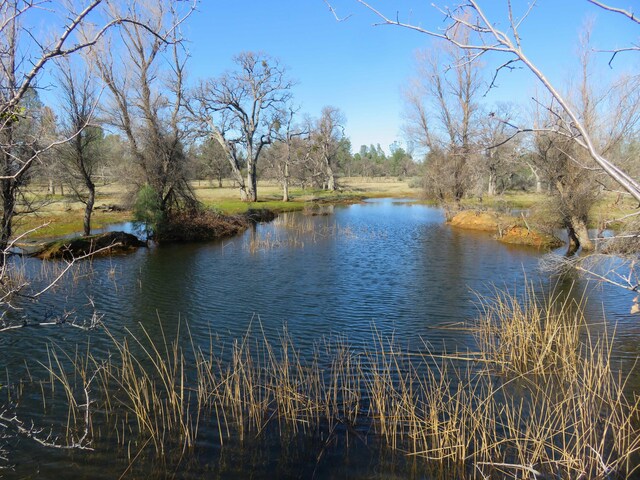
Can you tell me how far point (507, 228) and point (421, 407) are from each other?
21497mm

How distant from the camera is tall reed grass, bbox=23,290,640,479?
5.83 metres

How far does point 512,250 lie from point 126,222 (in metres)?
26.0

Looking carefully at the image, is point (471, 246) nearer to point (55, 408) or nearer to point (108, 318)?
point (108, 318)

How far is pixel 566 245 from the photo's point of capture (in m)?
23.9

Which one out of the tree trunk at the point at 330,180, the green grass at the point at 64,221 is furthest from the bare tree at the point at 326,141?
the green grass at the point at 64,221

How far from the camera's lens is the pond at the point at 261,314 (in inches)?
241

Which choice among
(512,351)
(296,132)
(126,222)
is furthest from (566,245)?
(296,132)

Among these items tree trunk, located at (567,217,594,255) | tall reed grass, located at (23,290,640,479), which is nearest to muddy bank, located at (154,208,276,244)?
tall reed grass, located at (23,290,640,479)

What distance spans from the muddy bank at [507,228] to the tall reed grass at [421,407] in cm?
1632

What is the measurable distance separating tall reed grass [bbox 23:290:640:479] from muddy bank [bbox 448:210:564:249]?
53.5 ft

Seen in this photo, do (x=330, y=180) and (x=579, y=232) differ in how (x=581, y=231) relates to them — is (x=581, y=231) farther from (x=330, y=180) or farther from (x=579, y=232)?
(x=330, y=180)

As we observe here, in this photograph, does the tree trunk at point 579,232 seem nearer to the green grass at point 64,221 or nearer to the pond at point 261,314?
the pond at point 261,314

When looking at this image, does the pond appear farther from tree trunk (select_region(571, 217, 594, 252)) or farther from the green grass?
the green grass

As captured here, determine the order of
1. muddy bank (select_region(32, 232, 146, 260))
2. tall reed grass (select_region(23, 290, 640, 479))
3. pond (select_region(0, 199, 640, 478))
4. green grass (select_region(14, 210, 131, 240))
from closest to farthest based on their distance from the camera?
tall reed grass (select_region(23, 290, 640, 479))
pond (select_region(0, 199, 640, 478))
muddy bank (select_region(32, 232, 146, 260))
green grass (select_region(14, 210, 131, 240))
